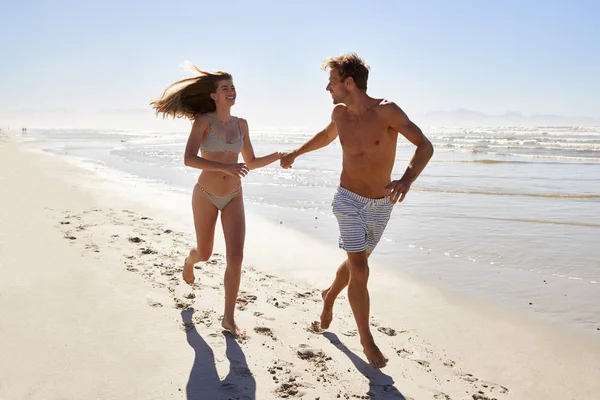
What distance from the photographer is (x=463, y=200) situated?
1127 cm

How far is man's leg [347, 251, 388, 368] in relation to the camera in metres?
3.67

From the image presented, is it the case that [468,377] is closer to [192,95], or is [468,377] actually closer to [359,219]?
[359,219]

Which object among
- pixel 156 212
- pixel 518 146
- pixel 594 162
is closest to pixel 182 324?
pixel 156 212

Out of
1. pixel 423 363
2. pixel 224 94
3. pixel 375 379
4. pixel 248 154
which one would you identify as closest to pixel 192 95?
pixel 224 94

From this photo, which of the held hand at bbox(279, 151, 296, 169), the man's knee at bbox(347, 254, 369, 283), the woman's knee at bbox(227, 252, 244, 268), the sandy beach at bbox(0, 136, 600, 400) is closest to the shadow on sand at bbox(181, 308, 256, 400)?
the sandy beach at bbox(0, 136, 600, 400)

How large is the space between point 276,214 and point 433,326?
17.5ft

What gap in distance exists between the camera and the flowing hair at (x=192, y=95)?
175 inches

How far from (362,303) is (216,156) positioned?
1.68 meters

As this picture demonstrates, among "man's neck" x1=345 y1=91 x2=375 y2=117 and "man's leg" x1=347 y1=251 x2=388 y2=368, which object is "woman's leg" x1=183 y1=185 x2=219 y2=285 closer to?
"man's leg" x1=347 y1=251 x2=388 y2=368

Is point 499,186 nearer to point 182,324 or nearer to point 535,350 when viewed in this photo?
point 535,350

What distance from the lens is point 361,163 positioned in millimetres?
3961

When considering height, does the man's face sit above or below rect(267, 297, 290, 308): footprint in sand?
above

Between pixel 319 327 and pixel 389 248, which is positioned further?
pixel 389 248

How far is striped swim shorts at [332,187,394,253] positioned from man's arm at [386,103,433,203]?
0.28m
